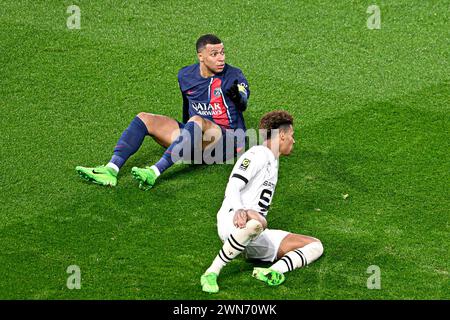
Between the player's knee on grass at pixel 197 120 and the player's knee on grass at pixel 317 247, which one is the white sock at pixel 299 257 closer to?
the player's knee on grass at pixel 317 247

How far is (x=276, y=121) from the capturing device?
872 centimetres

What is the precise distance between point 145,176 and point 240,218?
2062 mm

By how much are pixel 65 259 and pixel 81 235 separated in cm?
47

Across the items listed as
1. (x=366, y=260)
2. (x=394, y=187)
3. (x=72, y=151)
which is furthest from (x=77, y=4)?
(x=366, y=260)

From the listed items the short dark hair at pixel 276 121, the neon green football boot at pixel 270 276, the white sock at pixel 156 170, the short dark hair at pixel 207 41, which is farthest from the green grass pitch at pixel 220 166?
the short dark hair at pixel 207 41

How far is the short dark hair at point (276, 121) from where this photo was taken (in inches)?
343

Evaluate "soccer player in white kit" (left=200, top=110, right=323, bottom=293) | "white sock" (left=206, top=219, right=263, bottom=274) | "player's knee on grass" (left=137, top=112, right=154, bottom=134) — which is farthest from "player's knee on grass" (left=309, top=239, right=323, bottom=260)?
"player's knee on grass" (left=137, top=112, right=154, bottom=134)

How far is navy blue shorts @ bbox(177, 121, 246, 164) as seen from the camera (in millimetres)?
10641

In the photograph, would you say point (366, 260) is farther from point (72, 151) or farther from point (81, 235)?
point (72, 151)

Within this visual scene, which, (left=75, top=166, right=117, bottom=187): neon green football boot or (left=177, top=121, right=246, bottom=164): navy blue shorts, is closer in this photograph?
(left=75, top=166, right=117, bottom=187): neon green football boot

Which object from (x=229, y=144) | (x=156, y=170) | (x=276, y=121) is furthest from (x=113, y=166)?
(x=276, y=121)

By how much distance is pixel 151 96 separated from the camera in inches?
477

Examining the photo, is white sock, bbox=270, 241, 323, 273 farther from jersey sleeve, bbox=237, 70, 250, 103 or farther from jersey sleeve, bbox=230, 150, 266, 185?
jersey sleeve, bbox=237, 70, 250, 103

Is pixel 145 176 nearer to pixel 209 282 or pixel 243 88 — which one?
pixel 243 88
